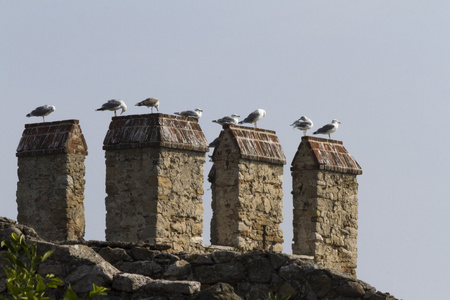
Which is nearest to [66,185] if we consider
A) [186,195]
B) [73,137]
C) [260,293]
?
[73,137]

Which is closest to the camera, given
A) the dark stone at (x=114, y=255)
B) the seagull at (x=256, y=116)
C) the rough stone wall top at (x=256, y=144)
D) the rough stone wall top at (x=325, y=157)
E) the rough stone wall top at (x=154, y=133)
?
the dark stone at (x=114, y=255)

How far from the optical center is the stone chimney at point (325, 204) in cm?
1463

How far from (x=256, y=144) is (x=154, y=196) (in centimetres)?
175

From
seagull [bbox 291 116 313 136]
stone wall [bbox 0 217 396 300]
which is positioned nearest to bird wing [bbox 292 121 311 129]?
seagull [bbox 291 116 313 136]

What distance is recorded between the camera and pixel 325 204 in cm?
1479

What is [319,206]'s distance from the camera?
1465 cm

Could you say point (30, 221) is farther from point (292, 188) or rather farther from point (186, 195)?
point (292, 188)

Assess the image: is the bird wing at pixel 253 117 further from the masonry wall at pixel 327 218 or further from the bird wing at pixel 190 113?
the masonry wall at pixel 327 218

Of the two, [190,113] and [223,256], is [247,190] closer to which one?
[190,113]

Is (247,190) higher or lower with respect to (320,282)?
higher

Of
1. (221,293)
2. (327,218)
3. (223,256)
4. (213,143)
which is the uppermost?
(213,143)

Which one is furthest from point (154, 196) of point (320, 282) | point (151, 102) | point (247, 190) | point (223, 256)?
point (320, 282)

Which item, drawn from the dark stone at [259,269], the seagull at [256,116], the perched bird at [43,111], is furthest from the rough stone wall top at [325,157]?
the dark stone at [259,269]

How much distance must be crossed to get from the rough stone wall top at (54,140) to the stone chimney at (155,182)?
0.52 m
